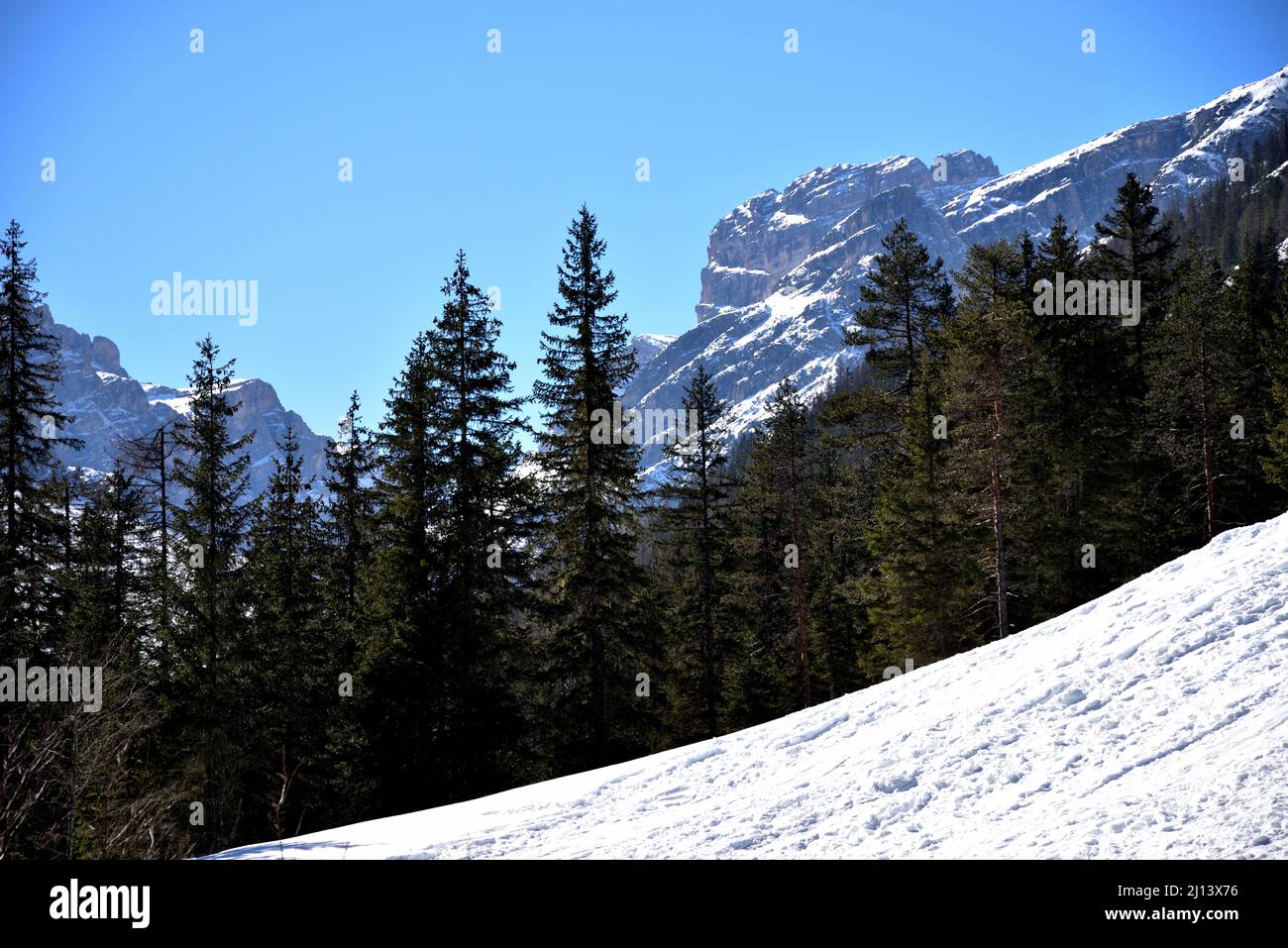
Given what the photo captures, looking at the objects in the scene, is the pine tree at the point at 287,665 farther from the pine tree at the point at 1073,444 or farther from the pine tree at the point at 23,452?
the pine tree at the point at 1073,444

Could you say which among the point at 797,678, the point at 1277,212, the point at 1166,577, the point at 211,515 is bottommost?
the point at 797,678

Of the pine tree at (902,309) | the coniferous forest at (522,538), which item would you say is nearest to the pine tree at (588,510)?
the coniferous forest at (522,538)

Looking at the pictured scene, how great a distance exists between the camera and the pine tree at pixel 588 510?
23.4 m

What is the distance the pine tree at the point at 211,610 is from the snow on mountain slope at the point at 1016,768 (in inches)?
588

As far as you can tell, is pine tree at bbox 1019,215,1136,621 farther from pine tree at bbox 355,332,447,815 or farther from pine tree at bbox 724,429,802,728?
pine tree at bbox 355,332,447,815

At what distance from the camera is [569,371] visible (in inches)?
952

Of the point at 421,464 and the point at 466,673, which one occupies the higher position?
the point at 421,464

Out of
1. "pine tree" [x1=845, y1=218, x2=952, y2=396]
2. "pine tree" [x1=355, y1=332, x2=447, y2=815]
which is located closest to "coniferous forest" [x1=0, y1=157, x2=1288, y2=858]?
"pine tree" [x1=355, y1=332, x2=447, y2=815]

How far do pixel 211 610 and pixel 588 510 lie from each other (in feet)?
37.3

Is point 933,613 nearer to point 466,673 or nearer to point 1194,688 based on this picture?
point 466,673

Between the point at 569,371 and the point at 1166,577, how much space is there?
16.4 metres

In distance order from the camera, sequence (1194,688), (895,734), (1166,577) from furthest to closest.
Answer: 1. (1166,577)
2. (895,734)
3. (1194,688)

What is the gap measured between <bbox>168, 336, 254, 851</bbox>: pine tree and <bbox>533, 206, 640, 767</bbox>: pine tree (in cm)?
925
